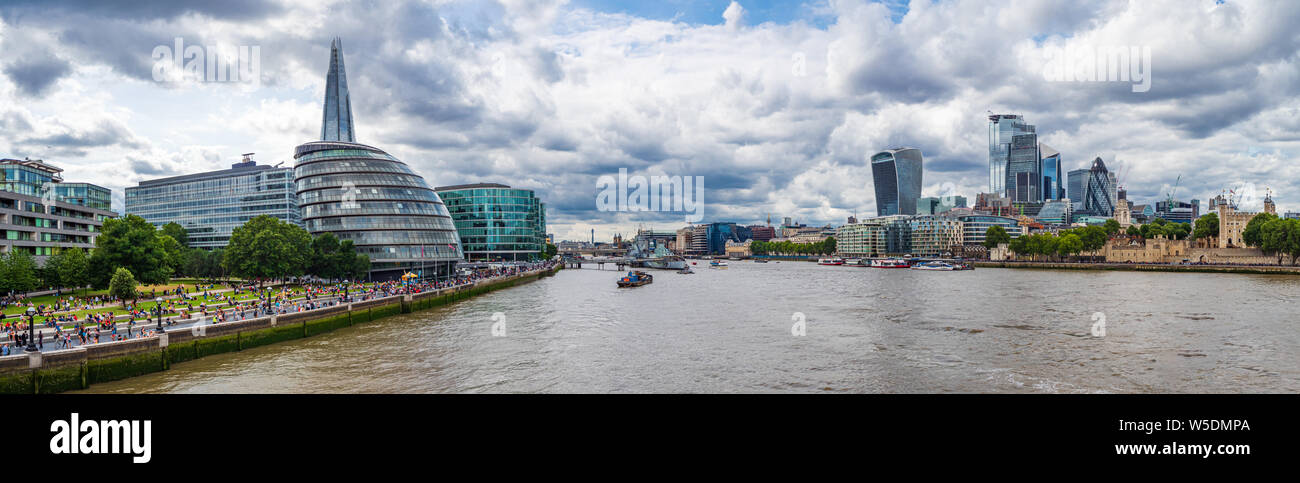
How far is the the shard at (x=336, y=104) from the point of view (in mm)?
151375

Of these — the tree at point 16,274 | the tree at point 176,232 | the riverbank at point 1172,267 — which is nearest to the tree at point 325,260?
the tree at point 16,274

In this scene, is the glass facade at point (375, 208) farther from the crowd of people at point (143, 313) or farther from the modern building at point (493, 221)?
the modern building at point (493, 221)

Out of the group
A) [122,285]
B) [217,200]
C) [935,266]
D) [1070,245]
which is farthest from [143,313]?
[1070,245]

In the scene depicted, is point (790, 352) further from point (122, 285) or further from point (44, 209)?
point (44, 209)

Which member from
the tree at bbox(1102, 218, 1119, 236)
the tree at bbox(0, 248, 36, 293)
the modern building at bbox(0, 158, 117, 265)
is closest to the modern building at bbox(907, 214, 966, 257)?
the tree at bbox(1102, 218, 1119, 236)

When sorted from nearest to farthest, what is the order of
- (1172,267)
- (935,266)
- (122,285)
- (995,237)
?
(122,285) → (1172,267) → (935,266) → (995,237)

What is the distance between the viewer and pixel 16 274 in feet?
104

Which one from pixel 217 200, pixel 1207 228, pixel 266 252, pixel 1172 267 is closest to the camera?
pixel 266 252

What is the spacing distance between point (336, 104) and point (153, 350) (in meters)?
146

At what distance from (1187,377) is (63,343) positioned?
36.0m

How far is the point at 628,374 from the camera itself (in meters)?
21.5

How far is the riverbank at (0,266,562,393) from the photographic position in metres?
18.2

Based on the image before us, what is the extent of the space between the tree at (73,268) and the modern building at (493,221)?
275ft
